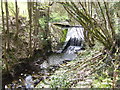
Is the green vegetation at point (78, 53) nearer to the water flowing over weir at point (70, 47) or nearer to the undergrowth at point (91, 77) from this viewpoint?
the undergrowth at point (91, 77)

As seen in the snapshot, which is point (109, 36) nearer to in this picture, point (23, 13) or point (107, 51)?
point (107, 51)

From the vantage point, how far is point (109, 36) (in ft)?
13.5

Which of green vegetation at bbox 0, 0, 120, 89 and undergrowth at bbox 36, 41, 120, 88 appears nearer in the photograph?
undergrowth at bbox 36, 41, 120, 88

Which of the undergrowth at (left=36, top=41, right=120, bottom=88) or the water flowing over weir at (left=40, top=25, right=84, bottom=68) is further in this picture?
the water flowing over weir at (left=40, top=25, right=84, bottom=68)

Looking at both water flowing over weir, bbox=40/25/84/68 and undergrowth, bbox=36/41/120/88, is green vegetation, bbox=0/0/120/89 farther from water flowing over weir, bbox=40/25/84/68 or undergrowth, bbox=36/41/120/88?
water flowing over weir, bbox=40/25/84/68

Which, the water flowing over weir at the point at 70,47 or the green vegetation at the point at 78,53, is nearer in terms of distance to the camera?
the green vegetation at the point at 78,53

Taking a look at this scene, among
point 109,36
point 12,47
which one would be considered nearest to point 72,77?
point 109,36

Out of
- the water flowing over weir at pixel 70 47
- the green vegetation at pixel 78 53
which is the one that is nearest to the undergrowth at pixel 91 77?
the green vegetation at pixel 78 53

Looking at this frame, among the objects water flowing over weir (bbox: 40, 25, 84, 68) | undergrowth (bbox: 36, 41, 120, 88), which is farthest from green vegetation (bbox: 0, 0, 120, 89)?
water flowing over weir (bbox: 40, 25, 84, 68)

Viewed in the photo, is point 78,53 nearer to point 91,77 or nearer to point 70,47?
point 70,47

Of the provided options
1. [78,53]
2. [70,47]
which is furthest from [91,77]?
[70,47]

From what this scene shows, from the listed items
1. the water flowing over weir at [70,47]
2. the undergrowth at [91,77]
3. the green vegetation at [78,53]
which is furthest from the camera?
the water flowing over weir at [70,47]

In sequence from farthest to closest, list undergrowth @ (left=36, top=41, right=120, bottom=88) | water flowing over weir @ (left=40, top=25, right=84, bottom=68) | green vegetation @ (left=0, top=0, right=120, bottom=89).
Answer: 1. water flowing over weir @ (left=40, top=25, right=84, bottom=68)
2. green vegetation @ (left=0, top=0, right=120, bottom=89)
3. undergrowth @ (left=36, top=41, right=120, bottom=88)

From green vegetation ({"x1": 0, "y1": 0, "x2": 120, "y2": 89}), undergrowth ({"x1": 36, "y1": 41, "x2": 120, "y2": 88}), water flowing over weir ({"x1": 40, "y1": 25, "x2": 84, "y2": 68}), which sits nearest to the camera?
undergrowth ({"x1": 36, "y1": 41, "x2": 120, "y2": 88})
